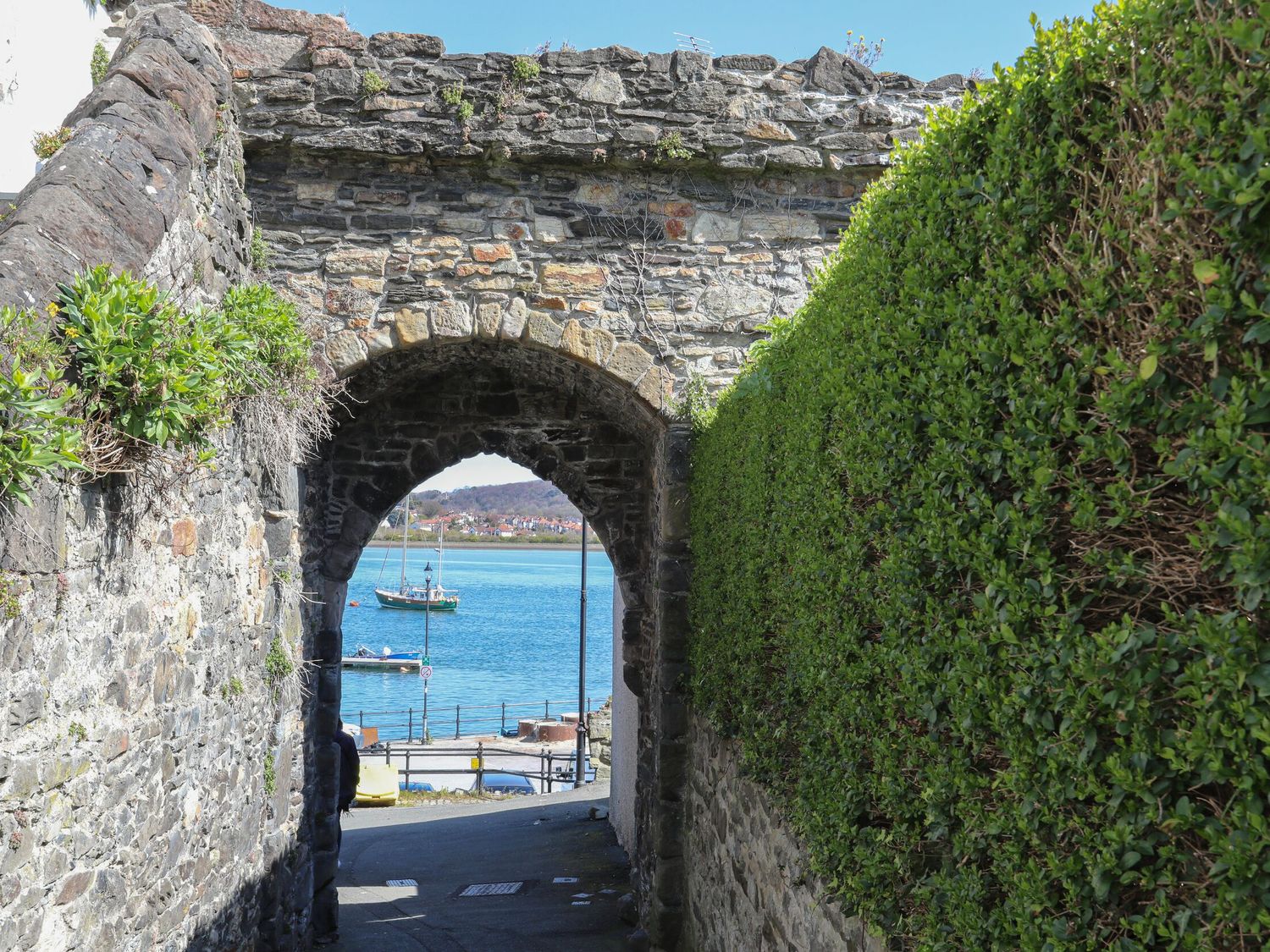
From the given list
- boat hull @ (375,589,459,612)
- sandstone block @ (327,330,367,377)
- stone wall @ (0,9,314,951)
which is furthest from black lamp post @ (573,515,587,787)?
boat hull @ (375,589,459,612)

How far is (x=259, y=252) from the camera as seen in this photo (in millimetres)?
5613

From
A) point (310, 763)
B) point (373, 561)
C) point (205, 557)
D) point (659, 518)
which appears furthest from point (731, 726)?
point (373, 561)

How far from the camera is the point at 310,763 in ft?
22.9

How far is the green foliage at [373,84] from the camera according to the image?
5637mm

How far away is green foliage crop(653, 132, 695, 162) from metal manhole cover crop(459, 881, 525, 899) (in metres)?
5.79

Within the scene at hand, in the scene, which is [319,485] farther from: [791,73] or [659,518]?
[791,73]

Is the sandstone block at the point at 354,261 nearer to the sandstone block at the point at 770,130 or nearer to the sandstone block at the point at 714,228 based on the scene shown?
the sandstone block at the point at 714,228

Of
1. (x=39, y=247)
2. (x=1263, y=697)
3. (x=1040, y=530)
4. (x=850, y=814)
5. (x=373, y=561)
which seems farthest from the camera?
(x=373, y=561)

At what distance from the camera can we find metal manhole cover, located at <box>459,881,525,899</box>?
27.1 feet

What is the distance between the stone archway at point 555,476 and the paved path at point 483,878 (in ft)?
1.86

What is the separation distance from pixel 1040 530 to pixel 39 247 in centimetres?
291

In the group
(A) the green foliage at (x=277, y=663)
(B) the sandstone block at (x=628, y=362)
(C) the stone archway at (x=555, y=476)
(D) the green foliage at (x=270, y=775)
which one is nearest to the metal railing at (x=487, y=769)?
(C) the stone archway at (x=555, y=476)

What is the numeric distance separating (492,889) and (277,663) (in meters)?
3.89

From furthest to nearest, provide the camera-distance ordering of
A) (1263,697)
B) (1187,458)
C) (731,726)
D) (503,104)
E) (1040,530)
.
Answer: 1. (503,104)
2. (731,726)
3. (1040,530)
4. (1187,458)
5. (1263,697)
